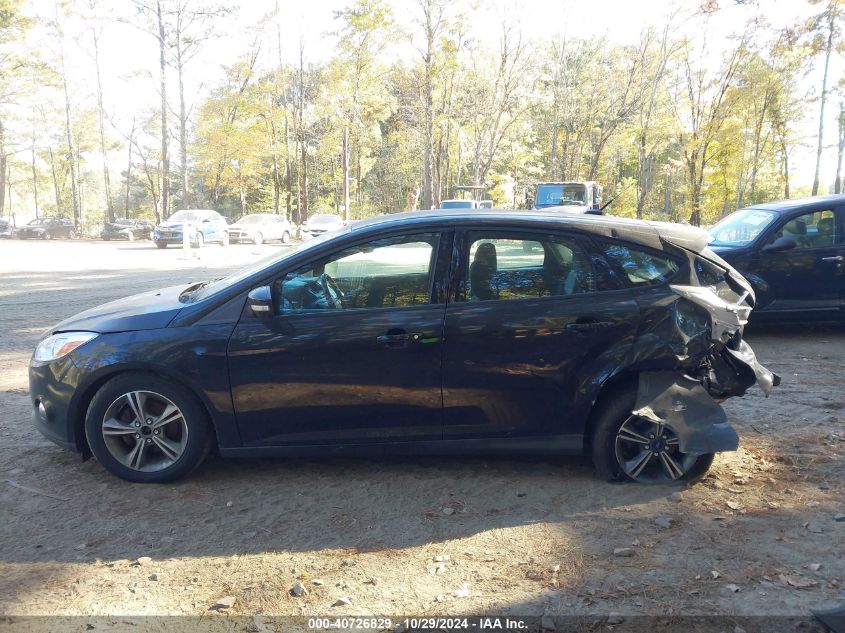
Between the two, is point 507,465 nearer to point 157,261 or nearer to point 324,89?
point 157,261

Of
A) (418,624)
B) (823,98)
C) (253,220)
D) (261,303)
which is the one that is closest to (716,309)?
(418,624)

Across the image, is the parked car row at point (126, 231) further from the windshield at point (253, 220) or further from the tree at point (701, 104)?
the tree at point (701, 104)

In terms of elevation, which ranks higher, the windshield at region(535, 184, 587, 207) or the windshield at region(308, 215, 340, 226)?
the windshield at region(535, 184, 587, 207)

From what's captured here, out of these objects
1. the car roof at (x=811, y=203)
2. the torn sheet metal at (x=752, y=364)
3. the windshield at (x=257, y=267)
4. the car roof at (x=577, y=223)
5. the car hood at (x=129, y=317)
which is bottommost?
the torn sheet metal at (x=752, y=364)

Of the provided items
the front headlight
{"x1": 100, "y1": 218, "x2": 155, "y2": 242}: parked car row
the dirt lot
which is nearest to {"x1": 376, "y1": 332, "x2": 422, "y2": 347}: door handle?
the dirt lot

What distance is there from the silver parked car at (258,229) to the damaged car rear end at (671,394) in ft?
99.1

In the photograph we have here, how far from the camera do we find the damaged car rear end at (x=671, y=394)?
3.99 m

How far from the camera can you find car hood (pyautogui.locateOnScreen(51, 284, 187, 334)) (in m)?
4.06

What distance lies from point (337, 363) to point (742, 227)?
268 inches

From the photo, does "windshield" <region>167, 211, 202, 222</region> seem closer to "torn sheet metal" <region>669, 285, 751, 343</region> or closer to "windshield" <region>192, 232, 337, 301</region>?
"windshield" <region>192, 232, 337, 301</region>

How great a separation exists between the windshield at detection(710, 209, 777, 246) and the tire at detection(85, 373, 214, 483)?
694 centimetres

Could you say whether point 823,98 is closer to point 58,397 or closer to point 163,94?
point 163,94

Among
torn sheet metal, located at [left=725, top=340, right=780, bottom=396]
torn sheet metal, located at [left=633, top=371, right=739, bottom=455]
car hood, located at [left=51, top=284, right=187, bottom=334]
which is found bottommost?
torn sheet metal, located at [left=633, top=371, right=739, bottom=455]

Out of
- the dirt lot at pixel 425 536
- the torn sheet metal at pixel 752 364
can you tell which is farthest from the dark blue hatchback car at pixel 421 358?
the dirt lot at pixel 425 536
